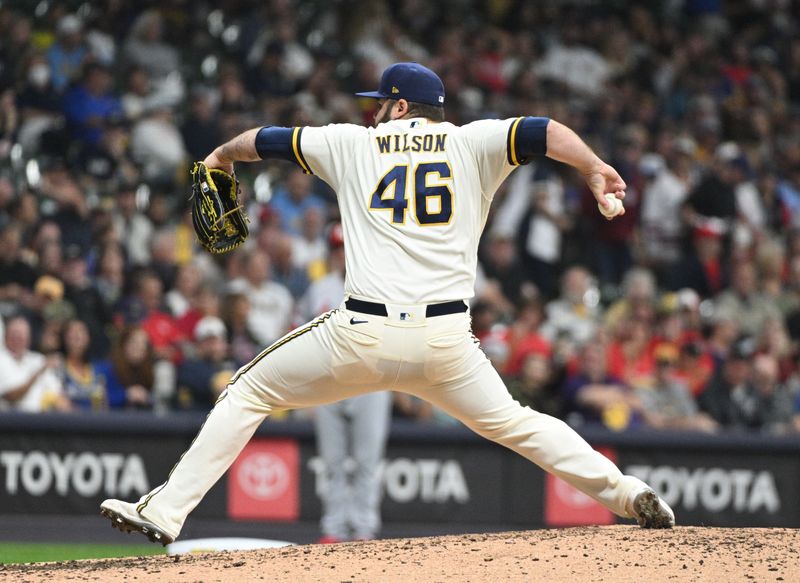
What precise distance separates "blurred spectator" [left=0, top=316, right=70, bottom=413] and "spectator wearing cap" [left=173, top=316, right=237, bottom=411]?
86cm

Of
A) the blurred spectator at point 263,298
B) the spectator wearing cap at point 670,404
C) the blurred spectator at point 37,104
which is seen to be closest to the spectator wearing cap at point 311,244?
the blurred spectator at point 263,298

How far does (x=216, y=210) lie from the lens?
602cm

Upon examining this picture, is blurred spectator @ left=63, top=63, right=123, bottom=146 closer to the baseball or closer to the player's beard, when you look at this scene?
the player's beard

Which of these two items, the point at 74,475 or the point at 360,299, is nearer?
the point at 360,299

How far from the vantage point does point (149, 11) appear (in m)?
13.7

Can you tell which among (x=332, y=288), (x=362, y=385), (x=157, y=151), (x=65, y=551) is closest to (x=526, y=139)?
(x=362, y=385)

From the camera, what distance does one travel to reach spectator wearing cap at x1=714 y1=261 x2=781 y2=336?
12711mm

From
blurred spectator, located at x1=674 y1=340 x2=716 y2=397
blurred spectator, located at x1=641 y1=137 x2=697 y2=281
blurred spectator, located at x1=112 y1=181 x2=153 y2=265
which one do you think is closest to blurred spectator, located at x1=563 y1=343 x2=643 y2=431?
blurred spectator, located at x1=674 y1=340 x2=716 y2=397

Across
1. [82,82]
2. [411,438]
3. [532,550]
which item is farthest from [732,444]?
[82,82]

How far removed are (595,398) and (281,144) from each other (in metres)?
5.63

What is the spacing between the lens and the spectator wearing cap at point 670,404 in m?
11.0

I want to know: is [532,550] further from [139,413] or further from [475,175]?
[139,413]

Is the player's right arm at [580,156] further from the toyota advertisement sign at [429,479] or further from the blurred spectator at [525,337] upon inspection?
the blurred spectator at [525,337]

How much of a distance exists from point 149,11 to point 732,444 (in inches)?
281
